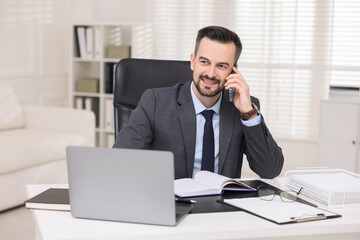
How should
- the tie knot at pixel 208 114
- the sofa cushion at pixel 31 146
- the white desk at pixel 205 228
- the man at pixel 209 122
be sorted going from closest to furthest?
the white desk at pixel 205 228, the man at pixel 209 122, the tie knot at pixel 208 114, the sofa cushion at pixel 31 146

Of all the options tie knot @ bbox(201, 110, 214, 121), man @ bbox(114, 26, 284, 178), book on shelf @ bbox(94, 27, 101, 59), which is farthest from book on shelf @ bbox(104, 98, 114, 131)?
tie knot @ bbox(201, 110, 214, 121)

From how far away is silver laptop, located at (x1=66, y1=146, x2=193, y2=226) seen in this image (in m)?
1.43

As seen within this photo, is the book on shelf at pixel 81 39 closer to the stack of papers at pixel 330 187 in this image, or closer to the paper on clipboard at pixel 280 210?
the stack of papers at pixel 330 187

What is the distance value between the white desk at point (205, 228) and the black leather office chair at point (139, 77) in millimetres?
960

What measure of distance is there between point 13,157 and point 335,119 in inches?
99.3

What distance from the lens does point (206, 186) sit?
5.93 feet

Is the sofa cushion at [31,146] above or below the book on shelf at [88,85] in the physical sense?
below

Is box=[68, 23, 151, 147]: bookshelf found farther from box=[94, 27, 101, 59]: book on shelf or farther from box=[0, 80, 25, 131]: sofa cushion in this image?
box=[0, 80, 25, 131]: sofa cushion

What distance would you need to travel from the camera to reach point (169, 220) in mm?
1469

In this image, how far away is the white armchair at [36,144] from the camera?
11.8ft

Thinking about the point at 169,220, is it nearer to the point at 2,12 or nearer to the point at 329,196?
the point at 329,196

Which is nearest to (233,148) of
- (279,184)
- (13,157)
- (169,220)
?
(279,184)

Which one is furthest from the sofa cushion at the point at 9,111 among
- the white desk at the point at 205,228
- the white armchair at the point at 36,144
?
the white desk at the point at 205,228

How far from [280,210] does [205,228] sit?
285mm
